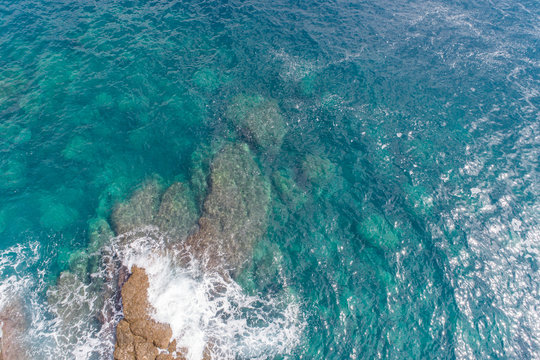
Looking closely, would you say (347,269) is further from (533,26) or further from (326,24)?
(533,26)

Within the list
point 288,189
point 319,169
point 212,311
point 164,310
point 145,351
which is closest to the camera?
point 145,351

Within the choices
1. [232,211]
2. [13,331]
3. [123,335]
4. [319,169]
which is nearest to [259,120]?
[319,169]

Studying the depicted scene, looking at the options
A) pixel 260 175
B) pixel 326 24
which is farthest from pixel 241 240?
pixel 326 24

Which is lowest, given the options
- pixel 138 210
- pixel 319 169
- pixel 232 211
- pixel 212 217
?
pixel 138 210

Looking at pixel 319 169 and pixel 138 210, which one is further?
pixel 319 169

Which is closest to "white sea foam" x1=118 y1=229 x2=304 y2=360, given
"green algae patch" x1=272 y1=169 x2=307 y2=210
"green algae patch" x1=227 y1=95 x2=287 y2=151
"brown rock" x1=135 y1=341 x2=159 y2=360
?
"brown rock" x1=135 y1=341 x2=159 y2=360

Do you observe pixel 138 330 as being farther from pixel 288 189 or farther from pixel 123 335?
pixel 288 189

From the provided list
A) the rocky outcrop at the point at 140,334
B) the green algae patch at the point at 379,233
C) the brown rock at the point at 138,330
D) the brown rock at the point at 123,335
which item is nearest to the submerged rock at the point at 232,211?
the brown rock at the point at 138,330

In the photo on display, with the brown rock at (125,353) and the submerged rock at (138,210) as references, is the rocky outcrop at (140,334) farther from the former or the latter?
the submerged rock at (138,210)
